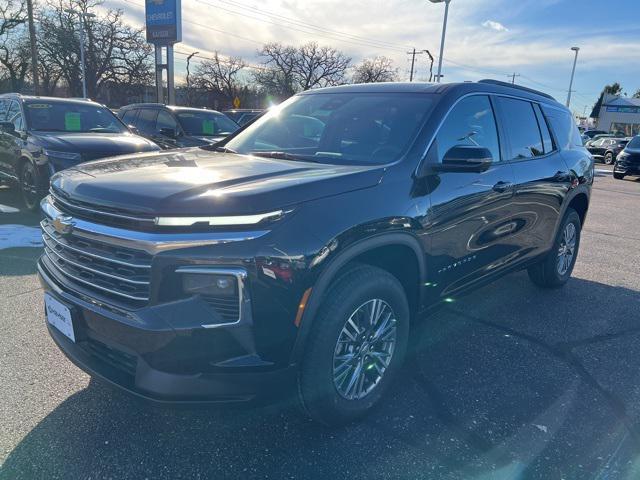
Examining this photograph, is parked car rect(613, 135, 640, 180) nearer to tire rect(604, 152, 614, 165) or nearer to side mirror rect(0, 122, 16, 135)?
tire rect(604, 152, 614, 165)

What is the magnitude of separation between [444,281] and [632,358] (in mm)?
1743

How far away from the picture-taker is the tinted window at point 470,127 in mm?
3072

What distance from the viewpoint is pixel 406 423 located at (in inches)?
110

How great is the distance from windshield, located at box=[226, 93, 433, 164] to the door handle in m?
0.82

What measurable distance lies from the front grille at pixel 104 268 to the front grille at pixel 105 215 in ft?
0.34

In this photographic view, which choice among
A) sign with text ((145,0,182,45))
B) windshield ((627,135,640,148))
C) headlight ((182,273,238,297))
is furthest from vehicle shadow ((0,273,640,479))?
windshield ((627,135,640,148))

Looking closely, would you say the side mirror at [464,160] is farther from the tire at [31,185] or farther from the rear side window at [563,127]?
the tire at [31,185]

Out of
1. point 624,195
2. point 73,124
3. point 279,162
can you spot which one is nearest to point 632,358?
point 279,162

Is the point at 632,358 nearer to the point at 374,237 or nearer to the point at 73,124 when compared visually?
the point at 374,237

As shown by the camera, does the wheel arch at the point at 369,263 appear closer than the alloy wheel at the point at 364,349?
Yes

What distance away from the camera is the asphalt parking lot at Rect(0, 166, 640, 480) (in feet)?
7.86

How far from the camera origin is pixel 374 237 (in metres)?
2.50

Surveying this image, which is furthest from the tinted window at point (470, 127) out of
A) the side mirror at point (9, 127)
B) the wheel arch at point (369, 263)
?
the side mirror at point (9, 127)

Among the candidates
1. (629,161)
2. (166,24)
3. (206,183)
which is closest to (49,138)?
(206,183)
